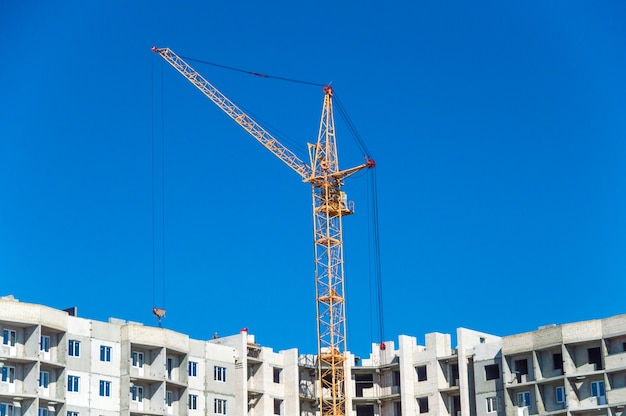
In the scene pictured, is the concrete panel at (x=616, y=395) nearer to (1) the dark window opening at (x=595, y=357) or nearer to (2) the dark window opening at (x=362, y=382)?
(1) the dark window opening at (x=595, y=357)

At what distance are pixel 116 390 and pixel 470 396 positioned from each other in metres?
39.2

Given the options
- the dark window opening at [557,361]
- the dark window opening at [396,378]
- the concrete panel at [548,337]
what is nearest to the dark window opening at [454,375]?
the dark window opening at [396,378]

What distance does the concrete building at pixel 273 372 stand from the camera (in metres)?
140

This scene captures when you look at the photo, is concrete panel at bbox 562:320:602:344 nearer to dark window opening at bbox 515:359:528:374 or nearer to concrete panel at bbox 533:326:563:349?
concrete panel at bbox 533:326:563:349

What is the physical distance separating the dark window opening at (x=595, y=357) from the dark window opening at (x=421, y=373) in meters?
22.9

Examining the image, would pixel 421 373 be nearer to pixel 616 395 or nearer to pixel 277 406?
pixel 277 406

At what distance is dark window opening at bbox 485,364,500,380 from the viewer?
157 metres

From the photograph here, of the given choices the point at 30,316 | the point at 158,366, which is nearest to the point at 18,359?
the point at 30,316

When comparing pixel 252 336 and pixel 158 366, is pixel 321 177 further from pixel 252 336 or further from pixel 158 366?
pixel 158 366

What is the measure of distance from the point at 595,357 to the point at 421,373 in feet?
80.3

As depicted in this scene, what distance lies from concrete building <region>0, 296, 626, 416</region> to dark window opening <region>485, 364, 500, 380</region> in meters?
0.11

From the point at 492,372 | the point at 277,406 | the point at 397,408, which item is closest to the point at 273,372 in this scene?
the point at 277,406

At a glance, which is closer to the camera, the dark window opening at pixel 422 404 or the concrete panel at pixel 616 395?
the concrete panel at pixel 616 395

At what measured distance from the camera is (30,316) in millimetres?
139000
